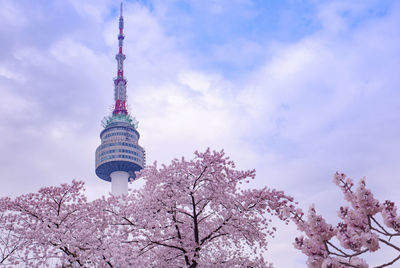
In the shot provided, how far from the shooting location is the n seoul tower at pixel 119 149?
98.2 meters

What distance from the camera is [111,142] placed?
99.2m

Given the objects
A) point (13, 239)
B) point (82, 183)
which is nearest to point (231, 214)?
point (82, 183)

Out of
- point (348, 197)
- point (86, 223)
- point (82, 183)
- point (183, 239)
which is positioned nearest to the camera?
point (348, 197)

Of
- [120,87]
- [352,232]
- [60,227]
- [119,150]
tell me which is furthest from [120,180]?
[352,232]

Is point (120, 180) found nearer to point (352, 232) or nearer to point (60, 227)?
point (60, 227)

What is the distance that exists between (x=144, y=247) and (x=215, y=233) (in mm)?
3032

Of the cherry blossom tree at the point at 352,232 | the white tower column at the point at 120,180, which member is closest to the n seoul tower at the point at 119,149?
the white tower column at the point at 120,180

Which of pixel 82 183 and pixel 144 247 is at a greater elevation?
pixel 82 183

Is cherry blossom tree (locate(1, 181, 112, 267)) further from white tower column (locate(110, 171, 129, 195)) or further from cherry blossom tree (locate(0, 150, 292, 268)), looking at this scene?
white tower column (locate(110, 171, 129, 195))

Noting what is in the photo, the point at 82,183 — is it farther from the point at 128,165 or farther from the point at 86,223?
the point at 128,165

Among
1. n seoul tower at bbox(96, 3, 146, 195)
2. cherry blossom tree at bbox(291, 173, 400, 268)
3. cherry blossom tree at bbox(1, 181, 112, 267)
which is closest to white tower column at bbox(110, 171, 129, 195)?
n seoul tower at bbox(96, 3, 146, 195)

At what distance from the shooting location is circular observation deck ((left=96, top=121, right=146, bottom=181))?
97.9 metres

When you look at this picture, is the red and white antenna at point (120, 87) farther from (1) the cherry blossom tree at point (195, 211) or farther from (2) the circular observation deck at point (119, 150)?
(1) the cherry blossom tree at point (195, 211)

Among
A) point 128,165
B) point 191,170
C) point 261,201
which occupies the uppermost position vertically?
point 128,165
